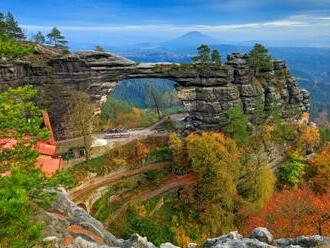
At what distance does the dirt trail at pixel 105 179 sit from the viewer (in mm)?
43825

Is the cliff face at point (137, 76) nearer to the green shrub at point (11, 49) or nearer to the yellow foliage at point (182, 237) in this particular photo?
the yellow foliage at point (182, 237)

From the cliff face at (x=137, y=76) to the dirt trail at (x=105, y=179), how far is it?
29.3 feet

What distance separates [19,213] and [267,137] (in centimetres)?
4571

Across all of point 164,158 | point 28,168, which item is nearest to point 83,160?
point 164,158

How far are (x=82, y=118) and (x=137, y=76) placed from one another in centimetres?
1008

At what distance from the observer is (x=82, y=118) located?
4697 centimetres

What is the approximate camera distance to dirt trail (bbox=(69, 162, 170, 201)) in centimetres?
4383

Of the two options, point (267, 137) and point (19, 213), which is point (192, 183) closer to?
point (267, 137)

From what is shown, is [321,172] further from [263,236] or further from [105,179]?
[263,236]

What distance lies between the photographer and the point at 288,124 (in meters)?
62.1

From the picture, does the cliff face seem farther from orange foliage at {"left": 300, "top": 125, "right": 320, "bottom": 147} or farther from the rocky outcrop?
the rocky outcrop

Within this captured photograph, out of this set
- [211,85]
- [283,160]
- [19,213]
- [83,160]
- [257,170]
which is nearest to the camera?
[19,213]

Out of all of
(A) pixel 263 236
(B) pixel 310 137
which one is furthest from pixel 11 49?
(B) pixel 310 137

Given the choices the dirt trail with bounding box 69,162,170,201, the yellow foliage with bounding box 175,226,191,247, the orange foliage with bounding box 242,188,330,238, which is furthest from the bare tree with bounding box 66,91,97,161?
the orange foliage with bounding box 242,188,330,238
